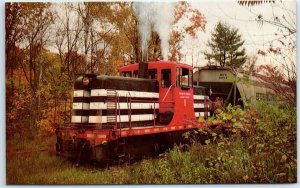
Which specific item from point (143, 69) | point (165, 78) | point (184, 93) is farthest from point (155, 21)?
point (184, 93)

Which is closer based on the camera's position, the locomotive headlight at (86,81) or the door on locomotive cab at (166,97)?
the locomotive headlight at (86,81)

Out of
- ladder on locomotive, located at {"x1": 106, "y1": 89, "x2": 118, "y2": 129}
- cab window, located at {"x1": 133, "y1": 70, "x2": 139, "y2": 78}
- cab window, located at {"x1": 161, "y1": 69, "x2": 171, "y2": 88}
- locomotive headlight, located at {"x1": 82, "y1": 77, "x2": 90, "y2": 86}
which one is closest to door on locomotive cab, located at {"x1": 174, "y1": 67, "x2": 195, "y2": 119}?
cab window, located at {"x1": 161, "y1": 69, "x2": 171, "y2": 88}

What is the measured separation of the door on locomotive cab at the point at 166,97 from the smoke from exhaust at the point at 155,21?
0.24m

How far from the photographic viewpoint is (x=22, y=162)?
5047mm

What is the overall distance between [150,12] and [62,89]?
55.3 inches

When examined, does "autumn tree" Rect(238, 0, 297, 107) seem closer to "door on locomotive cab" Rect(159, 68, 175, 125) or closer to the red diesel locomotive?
the red diesel locomotive

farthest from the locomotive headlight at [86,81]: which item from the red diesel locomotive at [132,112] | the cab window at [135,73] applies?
the cab window at [135,73]

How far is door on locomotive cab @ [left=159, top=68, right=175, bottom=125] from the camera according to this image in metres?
5.38

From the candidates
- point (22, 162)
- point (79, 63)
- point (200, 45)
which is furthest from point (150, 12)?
point (22, 162)

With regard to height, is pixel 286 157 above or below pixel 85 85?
below

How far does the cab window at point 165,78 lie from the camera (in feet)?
17.9

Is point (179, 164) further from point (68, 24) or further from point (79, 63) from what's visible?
point (68, 24)

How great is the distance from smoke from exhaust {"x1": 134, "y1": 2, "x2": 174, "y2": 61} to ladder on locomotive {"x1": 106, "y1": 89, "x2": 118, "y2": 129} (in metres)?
0.68

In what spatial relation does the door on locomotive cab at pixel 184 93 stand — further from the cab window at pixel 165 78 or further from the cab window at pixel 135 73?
the cab window at pixel 135 73
